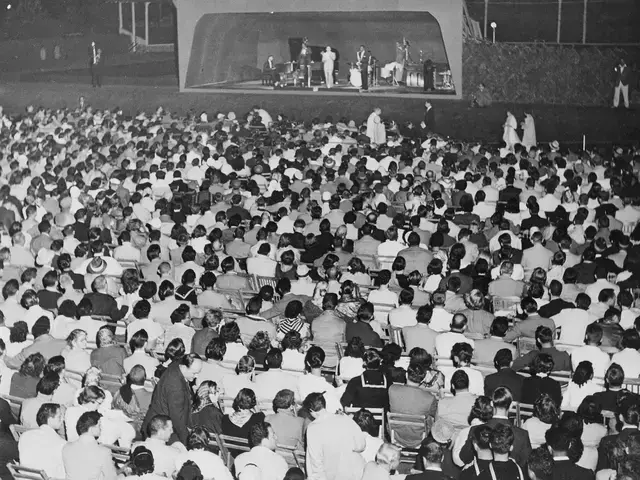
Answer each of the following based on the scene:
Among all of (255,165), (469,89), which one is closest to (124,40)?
(469,89)

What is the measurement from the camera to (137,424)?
8.54 metres

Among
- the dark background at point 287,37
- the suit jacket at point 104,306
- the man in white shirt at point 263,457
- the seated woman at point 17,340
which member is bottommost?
the suit jacket at point 104,306

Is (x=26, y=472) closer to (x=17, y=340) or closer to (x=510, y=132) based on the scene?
(x=17, y=340)

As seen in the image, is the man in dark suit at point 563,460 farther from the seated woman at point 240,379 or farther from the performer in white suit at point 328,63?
the performer in white suit at point 328,63

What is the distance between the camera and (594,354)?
906cm

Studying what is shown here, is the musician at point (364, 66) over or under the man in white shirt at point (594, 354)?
over

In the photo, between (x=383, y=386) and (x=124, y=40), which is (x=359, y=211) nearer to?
(x=383, y=386)

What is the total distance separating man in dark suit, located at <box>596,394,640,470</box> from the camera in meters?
7.06

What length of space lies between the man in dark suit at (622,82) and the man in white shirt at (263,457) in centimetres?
2186

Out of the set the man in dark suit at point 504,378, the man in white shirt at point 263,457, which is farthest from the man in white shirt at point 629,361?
the man in white shirt at point 263,457

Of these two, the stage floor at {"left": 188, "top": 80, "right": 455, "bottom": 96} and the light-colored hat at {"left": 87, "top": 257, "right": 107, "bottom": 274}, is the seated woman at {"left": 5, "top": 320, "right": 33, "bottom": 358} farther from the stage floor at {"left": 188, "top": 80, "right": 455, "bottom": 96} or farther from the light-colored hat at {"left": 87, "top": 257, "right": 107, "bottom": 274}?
the stage floor at {"left": 188, "top": 80, "right": 455, "bottom": 96}

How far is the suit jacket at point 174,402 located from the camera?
8.05m

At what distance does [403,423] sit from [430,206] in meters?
7.38

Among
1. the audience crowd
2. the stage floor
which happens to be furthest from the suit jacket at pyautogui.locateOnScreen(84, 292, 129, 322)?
the stage floor
